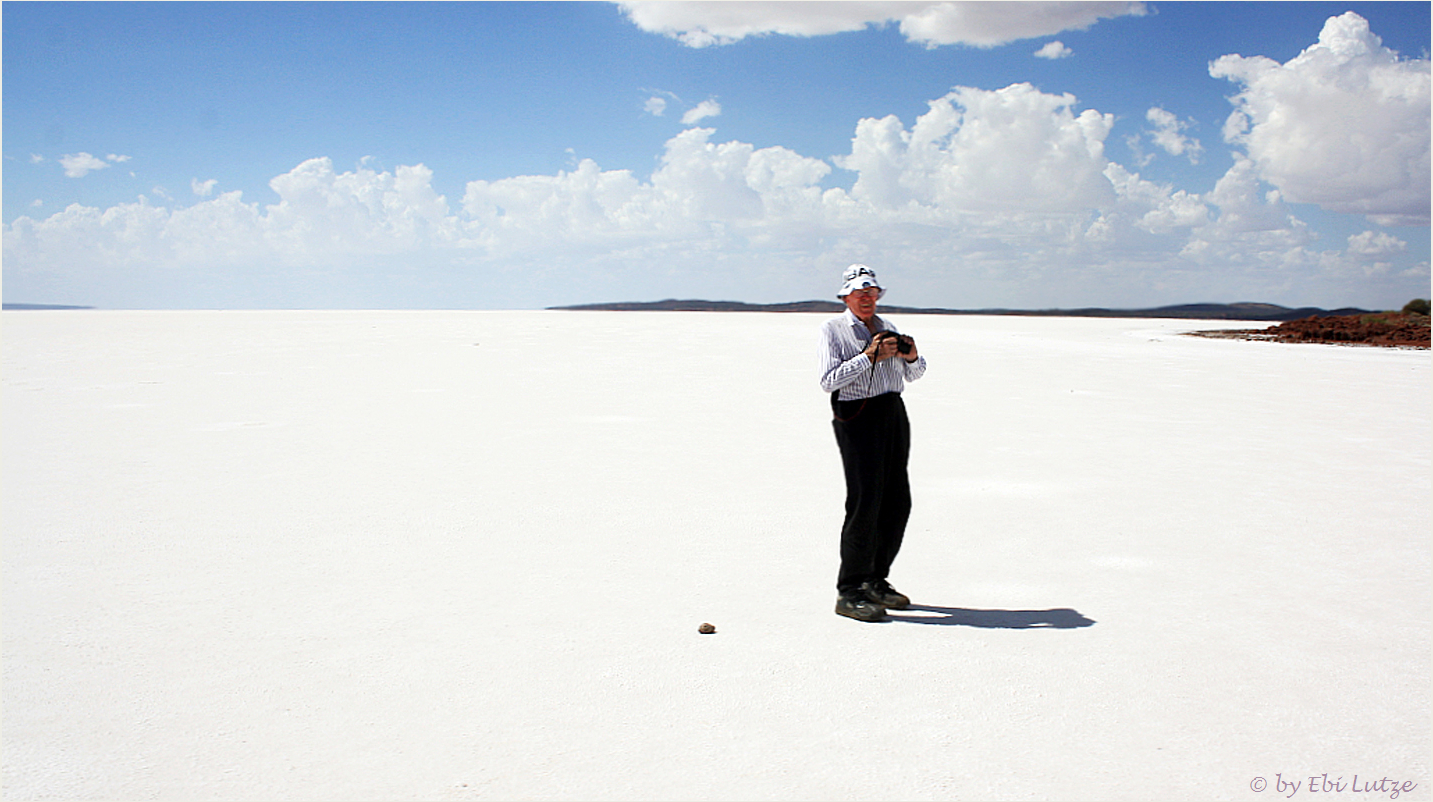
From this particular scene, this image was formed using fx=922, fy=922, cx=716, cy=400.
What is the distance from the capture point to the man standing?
4594 mm

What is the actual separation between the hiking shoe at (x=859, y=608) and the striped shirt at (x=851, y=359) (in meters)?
1.01

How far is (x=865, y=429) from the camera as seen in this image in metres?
4.64

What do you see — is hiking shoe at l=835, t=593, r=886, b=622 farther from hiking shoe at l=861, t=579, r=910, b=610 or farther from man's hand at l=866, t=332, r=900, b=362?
man's hand at l=866, t=332, r=900, b=362

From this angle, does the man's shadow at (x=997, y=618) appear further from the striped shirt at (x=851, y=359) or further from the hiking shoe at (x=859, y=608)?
the striped shirt at (x=851, y=359)

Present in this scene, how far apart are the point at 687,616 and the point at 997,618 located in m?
1.55

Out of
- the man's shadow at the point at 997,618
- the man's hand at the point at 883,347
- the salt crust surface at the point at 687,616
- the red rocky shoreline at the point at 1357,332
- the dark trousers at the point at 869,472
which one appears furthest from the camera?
the red rocky shoreline at the point at 1357,332

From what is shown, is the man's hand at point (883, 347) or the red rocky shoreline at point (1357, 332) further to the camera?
the red rocky shoreline at point (1357, 332)

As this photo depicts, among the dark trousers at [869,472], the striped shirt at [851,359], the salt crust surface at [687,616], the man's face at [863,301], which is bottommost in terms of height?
the salt crust surface at [687,616]

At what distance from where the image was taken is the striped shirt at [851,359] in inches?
180

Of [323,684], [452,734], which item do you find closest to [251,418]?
[323,684]

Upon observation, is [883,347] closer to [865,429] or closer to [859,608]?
[865,429]

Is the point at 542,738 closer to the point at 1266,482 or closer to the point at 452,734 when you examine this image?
the point at 452,734

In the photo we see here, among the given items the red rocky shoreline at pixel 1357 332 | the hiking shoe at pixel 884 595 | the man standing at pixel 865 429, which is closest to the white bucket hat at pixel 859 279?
the man standing at pixel 865 429

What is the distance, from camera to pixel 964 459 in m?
9.12
